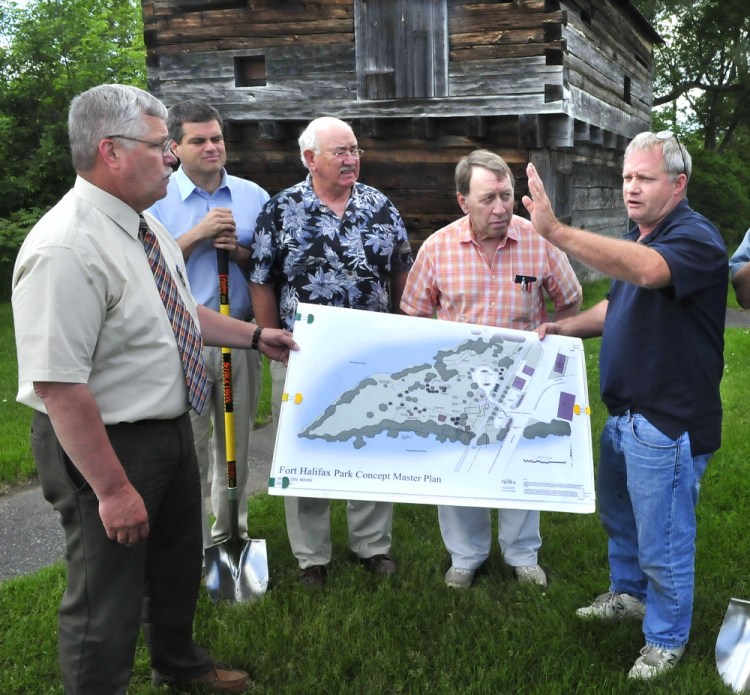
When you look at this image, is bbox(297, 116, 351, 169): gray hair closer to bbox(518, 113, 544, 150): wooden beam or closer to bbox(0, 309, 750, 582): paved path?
bbox(0, 309, 750, 582): paved path

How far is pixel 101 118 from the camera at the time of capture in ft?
8.58

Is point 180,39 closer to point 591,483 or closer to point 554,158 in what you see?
point 554,158

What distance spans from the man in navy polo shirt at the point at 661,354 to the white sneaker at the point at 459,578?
1.08 metres

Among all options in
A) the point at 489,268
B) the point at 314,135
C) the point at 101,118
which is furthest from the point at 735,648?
the point at 101,118

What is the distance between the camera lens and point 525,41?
1144 cm

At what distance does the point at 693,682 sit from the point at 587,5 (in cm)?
1267

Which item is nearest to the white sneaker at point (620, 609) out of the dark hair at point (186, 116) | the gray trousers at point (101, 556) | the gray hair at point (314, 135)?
the gray trousers at point (101, 556)

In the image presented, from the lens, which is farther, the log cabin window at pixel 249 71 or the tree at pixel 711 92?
the tree at pixel 711 92

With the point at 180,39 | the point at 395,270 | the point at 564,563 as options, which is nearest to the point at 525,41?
the point at 180,39

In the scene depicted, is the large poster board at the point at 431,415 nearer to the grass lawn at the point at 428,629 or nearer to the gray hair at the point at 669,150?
the grass lawn at the point at 428,629

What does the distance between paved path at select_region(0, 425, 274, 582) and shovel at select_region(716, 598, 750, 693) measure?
3601mm

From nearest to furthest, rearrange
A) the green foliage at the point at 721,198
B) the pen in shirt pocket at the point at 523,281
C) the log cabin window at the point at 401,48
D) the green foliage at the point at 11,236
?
the pen in shirt pocket at the point at 523,281 < the log cabin window at the point at 401,48 < the green foliage at the point at 11,236 < the green foliage at the point at 721,198

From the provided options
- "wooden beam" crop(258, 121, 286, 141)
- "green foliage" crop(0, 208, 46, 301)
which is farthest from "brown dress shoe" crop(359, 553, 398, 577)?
"green foliage" crop(0, 208, 46, 301)

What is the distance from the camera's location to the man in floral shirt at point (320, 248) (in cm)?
406
